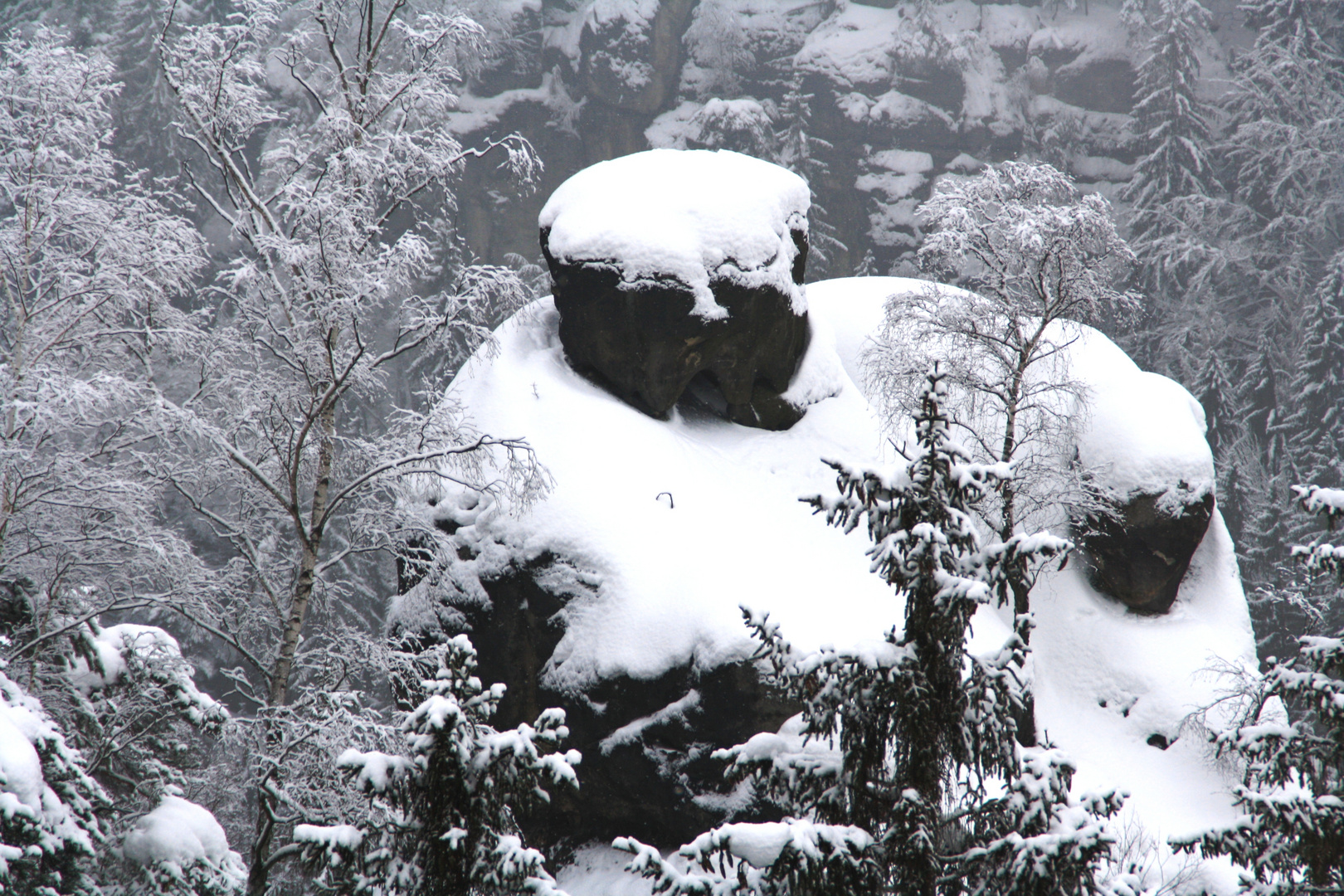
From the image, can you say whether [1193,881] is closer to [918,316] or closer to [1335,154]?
[918,316]

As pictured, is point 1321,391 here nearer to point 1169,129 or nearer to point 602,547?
point 1169,129

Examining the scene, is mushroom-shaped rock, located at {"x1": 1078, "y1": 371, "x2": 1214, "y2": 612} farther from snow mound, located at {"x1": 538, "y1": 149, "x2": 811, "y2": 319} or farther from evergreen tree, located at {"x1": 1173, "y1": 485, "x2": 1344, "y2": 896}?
evergreen tree, located at {"x1": 1173, "y1": 485, "x2": 1344, "y2": 896}

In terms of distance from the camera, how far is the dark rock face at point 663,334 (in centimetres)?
1229

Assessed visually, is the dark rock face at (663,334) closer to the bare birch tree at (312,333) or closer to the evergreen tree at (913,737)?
the bare birch tree at (312,333)

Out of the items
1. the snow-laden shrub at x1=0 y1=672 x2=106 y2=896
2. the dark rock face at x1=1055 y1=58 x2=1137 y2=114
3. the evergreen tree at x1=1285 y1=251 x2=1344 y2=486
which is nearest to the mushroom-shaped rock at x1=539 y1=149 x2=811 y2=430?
the snow-laden shrub at x1=0 y1=672 x2=106 y2=896

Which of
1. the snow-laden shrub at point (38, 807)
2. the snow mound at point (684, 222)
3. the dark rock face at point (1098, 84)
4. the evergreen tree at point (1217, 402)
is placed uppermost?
the dark rock face at point (1098, 84)

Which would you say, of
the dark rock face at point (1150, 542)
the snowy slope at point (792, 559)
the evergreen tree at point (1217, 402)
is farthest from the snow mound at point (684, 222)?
the evergreen tree at point (1217, 402)

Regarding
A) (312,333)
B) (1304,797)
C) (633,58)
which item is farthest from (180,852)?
(633,58)

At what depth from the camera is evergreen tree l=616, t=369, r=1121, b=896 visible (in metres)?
3.92

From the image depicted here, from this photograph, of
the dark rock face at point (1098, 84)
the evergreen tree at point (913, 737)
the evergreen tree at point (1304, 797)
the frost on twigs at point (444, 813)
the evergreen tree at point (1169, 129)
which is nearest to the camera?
the evergreen tree at point (913, 737)

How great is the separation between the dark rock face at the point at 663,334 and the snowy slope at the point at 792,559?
0.37 metres

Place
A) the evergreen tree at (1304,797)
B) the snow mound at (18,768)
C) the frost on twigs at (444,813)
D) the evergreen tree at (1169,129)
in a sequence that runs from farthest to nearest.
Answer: the evergreen tree at (1169,129), the snow mound at (18,768), the evergreen tree at (1304,797), the frost on twigs at (444,813)

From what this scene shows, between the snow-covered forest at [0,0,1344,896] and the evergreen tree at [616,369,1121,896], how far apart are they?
24 millimetres

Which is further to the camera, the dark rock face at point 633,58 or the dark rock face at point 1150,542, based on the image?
the dark rock face at point 633,58
